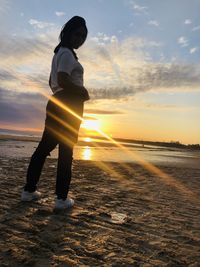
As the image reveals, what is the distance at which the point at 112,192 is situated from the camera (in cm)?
599

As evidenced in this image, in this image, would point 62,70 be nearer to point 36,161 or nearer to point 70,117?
point 70,117

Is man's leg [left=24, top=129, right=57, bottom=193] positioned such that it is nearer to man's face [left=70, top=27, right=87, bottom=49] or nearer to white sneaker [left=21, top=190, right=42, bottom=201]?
white sneaker [left=21, top=190, right=42, bottom=201]

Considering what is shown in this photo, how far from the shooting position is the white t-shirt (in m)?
4.48

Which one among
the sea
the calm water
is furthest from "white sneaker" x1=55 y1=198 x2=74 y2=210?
the calm water

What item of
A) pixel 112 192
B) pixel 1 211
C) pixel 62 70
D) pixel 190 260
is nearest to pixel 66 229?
pixel 1 211

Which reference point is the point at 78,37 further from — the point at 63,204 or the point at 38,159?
the point at 63,204

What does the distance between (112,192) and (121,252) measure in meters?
2.93

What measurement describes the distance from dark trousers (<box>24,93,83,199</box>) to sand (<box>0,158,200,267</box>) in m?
0.37

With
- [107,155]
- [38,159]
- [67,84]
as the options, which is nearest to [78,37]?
[67,84]

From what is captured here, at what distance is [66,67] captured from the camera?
4473 mm

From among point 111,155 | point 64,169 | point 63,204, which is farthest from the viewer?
point 111,155

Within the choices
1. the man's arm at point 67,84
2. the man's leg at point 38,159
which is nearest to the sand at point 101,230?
the man's leg at point 38,159

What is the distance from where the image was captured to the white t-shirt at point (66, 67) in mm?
4480

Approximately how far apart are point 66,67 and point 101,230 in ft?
6.82
